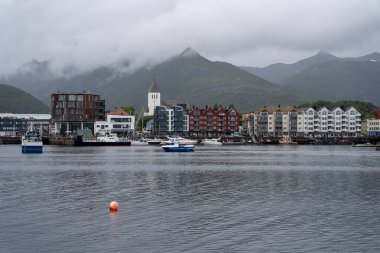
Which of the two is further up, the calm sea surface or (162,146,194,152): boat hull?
(162,146,194,152): boat hull

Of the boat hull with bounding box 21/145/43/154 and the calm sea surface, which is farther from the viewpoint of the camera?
the boat hull with bounding box 21/145/43/154

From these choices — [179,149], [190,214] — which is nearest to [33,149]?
[179,149]

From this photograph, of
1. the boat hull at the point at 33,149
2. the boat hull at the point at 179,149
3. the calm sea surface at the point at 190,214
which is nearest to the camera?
the calm sea surface at the point at 190,214

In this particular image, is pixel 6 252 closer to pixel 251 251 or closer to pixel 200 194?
pixel 251 251

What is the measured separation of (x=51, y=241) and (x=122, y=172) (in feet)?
159

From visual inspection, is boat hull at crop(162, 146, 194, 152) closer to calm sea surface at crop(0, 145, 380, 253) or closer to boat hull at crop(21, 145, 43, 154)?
boat hull at crop(21, 145, 43, 154)

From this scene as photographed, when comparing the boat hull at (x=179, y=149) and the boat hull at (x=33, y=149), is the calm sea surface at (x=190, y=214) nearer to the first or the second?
the boat hull at (x=33, y=149)

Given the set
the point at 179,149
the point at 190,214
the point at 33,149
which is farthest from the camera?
the point at 179,149

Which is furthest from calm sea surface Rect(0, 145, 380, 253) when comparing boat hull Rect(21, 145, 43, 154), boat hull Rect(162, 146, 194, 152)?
boat hull Rect(162, 146, 194, 152)

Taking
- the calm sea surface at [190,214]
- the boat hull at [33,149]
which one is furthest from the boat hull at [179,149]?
the calm sea surface at [190,214]

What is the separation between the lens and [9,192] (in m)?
55.7

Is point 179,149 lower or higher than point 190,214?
higher

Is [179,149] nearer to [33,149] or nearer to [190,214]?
[33,149]

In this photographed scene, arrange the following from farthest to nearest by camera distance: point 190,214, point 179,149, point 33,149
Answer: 1. point 179,149
2. point 33,149
3. point 190,214
